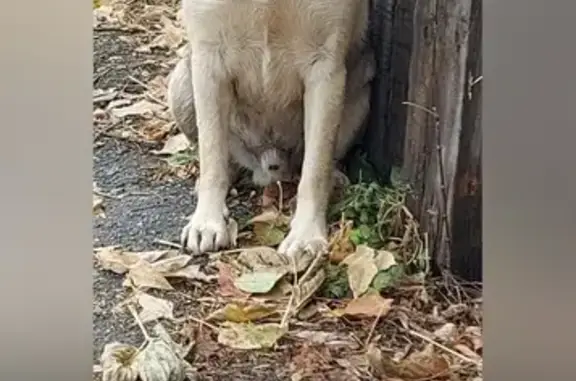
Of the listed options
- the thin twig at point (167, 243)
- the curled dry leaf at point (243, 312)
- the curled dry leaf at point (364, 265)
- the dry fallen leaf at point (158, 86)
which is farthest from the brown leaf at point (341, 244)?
the dry fallen leaf at point (158, 86)

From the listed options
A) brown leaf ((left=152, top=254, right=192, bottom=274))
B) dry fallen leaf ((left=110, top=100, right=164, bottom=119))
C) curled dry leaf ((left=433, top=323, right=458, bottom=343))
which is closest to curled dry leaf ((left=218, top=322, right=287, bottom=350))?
brown leaf ((left=152, top=254, right=192, bottom=274))

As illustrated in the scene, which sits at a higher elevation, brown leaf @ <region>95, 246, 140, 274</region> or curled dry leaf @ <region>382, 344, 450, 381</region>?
brown leaf @ <region>95, 246, 140, 274</region>

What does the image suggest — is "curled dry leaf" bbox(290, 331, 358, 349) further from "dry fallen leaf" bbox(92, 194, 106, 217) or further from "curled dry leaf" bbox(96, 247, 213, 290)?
"dry fallen leaf" bbox(92, 194, 106, 217)

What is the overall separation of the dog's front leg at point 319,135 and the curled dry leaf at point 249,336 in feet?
0.55

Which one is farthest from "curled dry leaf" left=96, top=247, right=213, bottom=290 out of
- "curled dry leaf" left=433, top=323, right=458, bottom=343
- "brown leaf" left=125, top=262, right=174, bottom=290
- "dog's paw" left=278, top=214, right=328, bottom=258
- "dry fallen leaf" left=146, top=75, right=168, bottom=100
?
"curled dry leaf" left=433, top=323, right=458, bottom=343

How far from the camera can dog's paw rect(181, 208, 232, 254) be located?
1440mm

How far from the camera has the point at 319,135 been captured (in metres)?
1.47

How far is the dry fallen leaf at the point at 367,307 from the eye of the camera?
1428mm

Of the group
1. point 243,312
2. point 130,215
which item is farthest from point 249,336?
point 130,215

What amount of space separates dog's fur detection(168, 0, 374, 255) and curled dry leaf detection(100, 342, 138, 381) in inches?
7.0

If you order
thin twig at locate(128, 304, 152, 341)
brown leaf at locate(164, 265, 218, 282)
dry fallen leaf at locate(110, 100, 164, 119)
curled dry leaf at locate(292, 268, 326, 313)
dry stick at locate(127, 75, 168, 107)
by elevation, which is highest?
dry stick at locate(127, 75, 168, 107)
